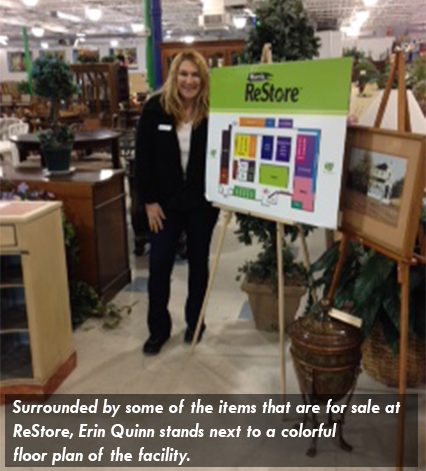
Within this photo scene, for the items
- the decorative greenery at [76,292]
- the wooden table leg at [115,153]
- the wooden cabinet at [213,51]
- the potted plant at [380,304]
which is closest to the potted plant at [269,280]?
the potted plant at [380,304]

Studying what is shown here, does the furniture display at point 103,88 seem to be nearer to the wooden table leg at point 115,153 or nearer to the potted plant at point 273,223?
the wooden table leg at point 115,153

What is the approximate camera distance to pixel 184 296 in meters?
3.73

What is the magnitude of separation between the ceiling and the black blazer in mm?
7775

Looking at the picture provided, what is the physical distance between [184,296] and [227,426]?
1510 millimetres

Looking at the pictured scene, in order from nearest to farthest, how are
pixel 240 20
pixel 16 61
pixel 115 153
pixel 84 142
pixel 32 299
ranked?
pixel 32 299, pixel 84 142, pixel 115 153, pixel 240 20, pixel 16 61

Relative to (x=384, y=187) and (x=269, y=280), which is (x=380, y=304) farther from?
(x=269, y=280)

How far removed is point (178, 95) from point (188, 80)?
9 centimetres

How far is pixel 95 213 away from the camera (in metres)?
3.32

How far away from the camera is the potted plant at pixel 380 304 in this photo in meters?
2.14

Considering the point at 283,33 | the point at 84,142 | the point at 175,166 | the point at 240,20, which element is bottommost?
the point at 84,142

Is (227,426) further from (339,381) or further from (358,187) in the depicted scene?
(358,187)

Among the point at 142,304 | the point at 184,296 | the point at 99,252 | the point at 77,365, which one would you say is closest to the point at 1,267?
the point at 77,365

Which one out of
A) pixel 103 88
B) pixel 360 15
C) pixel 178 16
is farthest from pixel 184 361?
pixel 178 16

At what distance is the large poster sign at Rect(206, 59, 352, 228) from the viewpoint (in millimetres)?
1987
